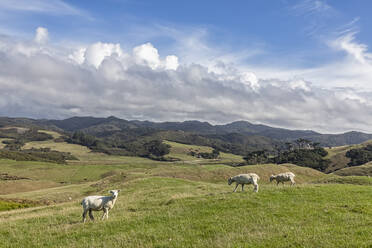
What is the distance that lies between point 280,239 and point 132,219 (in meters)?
9.75

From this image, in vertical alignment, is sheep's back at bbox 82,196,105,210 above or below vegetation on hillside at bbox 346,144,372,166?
below

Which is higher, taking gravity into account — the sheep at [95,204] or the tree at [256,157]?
the sheep at [95,204]

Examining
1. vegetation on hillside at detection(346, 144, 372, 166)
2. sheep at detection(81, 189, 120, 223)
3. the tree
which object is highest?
vegetation on hillside at detection(346, 144, 372, 166)

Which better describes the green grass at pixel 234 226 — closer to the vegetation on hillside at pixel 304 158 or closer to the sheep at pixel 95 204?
the sheep at pixel 95 204

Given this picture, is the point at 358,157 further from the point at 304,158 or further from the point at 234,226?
the point at 234,226

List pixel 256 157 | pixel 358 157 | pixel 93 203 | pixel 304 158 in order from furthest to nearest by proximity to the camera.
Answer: pixel 256 157 < pixel 304 158 < pixel 358 157 < pixel 93 203

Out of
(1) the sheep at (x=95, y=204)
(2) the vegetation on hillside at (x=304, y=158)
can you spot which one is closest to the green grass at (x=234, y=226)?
(1) the sheep at (x=95, y=204)

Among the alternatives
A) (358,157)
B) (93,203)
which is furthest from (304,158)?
(93,203)

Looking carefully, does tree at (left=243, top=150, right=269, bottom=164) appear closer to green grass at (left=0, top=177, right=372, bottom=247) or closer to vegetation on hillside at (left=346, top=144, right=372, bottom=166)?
vegetation on hillside at (left=346, top=144, right=372, bottom=166)

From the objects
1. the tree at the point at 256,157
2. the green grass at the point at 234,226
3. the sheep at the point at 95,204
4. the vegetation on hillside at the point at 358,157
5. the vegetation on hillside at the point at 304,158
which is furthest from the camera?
the tree at the point at 256,157

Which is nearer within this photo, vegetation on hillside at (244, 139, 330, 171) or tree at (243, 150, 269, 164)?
vegetation on hillside at (244, 139, 330, 171)

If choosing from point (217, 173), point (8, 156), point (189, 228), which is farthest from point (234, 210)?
point (8, 156)

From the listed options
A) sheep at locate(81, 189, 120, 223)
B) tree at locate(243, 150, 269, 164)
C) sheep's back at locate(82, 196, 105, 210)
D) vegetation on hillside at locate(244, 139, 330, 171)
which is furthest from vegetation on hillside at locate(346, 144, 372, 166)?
sheep's back at locate(82, 196, 105, 210)

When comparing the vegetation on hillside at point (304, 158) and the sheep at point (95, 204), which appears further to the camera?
the vegetation on hillside at point (304, 158)
